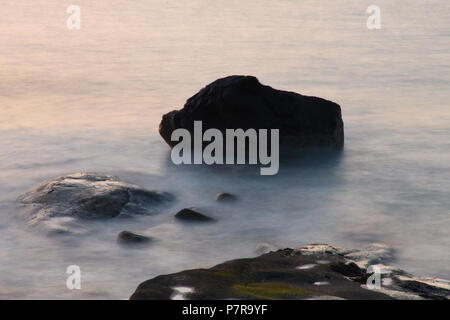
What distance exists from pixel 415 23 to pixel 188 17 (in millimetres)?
9857

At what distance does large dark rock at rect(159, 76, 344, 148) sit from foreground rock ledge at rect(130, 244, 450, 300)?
6.24 metres

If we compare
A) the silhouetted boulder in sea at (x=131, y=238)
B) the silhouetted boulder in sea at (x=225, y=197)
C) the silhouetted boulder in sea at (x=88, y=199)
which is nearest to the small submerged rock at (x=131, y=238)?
the silhouetted boulder in sea at (x=131, y=238)

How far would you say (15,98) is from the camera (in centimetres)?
2333

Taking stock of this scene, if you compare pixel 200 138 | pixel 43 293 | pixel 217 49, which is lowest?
pixel 43 293

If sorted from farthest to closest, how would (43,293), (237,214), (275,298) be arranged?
(237,214) < (43,293) < (275,298)

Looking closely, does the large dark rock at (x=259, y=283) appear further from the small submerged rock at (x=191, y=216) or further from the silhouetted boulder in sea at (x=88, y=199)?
the silhouetted boulder in sea at (x=88, y=199)

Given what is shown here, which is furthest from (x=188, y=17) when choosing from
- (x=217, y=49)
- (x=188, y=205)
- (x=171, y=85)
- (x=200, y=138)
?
(x=188, y=205)

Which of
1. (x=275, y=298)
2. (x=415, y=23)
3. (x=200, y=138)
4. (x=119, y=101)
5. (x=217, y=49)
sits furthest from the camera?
(x=415, y=23)

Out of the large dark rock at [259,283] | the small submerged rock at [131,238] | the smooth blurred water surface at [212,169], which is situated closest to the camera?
the large dark rock at [259,283]

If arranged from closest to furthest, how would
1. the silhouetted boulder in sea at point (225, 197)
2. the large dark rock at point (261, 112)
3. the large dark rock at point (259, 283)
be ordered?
the large dark rock at point (259, 283)
the silhouetted boulder in sea at point (225, 197)
the large dark rock at point (261, 112)

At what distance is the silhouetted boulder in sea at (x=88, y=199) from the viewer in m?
14.1

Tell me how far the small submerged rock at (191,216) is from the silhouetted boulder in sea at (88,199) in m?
0.57

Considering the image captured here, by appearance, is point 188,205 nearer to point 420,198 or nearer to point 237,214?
point 237,214

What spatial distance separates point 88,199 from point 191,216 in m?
1.71
